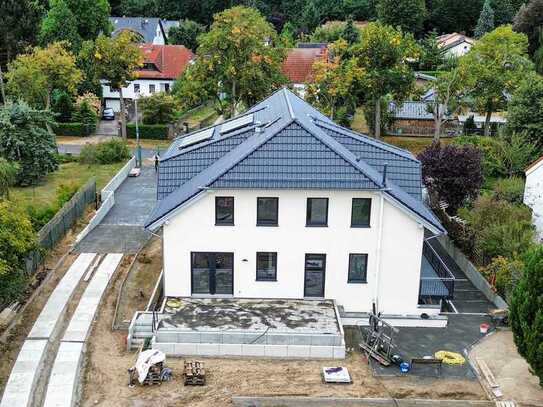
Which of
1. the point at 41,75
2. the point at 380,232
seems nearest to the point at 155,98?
the point at 41,75

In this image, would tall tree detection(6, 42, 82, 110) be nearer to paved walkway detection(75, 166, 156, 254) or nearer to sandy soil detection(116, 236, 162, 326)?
paved walkway detection(75, 166, 156, 254)

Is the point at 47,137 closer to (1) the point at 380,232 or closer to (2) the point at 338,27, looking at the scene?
(1) the point at 380,232

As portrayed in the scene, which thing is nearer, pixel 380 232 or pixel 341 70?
pixel 380 232

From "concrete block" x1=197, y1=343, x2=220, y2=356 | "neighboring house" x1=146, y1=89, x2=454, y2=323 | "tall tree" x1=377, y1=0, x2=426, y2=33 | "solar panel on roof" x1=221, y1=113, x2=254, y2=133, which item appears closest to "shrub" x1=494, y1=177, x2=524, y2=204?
"neighboring house" x1=146, y1=89, x2=454, y2=323

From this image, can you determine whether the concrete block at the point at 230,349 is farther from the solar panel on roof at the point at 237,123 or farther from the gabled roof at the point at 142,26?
the gabled roof at the point at 142,26

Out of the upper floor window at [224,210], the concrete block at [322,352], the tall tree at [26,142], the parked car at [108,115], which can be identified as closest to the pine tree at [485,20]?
the parked car at [108,115]

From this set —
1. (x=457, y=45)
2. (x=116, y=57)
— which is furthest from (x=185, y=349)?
(x=457, y=45)
